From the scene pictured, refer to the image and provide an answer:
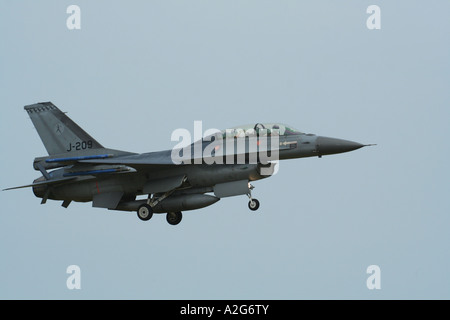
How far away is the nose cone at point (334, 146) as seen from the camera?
27.2 meters

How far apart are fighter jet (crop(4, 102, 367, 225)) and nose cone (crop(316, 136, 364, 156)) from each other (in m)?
0.03

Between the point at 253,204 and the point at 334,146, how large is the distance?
325 centimetres

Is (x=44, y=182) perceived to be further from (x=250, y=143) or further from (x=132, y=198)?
(x=250, y=143)

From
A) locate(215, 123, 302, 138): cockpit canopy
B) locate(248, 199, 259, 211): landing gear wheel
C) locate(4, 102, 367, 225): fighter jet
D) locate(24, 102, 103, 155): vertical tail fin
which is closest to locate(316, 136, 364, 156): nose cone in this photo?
locate(4, 102, 367, 225): fighter jet

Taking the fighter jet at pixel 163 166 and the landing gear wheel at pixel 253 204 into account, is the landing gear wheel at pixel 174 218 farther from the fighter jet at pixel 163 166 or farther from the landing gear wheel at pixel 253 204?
the landing gear wheel at pixel 253 204

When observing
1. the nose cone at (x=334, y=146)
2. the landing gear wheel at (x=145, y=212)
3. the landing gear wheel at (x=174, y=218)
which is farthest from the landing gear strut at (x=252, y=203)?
the landing gear wheel at (x=174, y=218)

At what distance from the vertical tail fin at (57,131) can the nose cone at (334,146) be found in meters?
8.07

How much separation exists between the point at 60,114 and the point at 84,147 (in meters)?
1.59

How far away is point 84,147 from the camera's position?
30641mm

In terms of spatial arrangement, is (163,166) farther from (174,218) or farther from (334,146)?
(334,146)

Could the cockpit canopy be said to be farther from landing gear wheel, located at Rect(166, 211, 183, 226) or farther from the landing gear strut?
landing gear wheel, located at Rect(166, 211, 183, 226)

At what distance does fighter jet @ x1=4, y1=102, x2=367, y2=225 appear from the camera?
2795 cm

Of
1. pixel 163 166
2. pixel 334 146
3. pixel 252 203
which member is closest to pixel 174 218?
pixel 163 166

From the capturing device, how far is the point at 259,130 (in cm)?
2816
